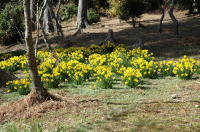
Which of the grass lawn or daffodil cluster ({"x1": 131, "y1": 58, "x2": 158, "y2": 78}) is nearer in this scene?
the grass lawn

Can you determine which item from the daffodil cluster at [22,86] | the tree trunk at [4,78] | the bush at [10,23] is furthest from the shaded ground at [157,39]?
the daffodil cluster at [22,86]

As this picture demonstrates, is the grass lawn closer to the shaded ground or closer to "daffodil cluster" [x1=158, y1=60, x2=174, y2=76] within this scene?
"daffodil cluster" [x1=158, y1=60, x2=174, y2=76]

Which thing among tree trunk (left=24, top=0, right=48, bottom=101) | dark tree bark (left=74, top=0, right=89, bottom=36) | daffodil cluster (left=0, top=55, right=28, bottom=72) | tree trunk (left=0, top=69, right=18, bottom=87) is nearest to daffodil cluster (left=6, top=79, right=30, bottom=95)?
tree trunk (left=0, top=69, right=18, bottom=87)

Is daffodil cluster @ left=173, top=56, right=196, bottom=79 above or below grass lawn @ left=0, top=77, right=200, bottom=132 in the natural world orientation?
above

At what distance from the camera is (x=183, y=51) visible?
12852 mm

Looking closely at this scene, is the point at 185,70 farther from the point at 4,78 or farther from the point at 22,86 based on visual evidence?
the point at 4,78

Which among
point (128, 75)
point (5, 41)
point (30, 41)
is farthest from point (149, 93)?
point (5, 41)

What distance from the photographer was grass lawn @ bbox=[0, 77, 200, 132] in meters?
4.70

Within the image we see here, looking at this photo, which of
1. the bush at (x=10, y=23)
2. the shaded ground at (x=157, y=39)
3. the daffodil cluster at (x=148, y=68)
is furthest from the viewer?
the bush at (x=10, y=23)

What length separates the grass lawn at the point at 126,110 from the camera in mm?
4703

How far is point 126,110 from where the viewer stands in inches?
217

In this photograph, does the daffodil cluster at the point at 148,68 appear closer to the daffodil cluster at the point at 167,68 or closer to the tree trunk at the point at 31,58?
the daffodil cluster at the point at 167,68

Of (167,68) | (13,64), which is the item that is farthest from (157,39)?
(13,64)

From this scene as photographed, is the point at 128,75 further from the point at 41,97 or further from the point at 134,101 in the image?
the point at 41,97
